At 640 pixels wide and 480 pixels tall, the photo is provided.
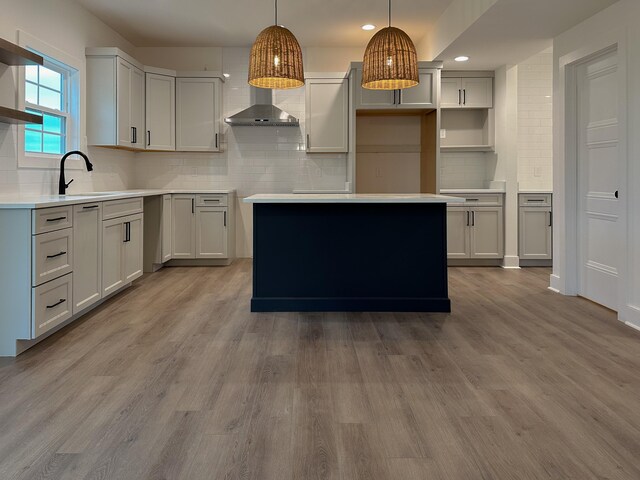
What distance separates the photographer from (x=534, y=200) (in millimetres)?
6172

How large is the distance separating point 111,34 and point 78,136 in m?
1.62

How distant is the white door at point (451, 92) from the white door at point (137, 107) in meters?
3.59

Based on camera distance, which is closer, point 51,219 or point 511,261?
point 51,219

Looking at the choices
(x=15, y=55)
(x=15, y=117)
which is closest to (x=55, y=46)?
(x=15, y=55)

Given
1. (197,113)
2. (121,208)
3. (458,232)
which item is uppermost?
(197,113)

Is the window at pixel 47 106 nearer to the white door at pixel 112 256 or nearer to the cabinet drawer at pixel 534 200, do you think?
the white door at pixel 112 256

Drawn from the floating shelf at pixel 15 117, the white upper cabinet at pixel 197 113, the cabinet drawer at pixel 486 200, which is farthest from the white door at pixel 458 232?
the floating shelf at pixel 15 117

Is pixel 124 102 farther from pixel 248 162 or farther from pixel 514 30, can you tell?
pixel 514 30

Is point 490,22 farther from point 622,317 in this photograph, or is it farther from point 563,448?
point 563,448

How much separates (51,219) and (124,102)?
276cm

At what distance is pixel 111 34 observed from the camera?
596cm

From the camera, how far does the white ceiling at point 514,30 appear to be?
4.01 m

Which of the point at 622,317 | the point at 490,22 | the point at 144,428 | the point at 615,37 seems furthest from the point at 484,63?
the point at 144,428

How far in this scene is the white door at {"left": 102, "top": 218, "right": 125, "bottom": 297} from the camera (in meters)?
4.13
